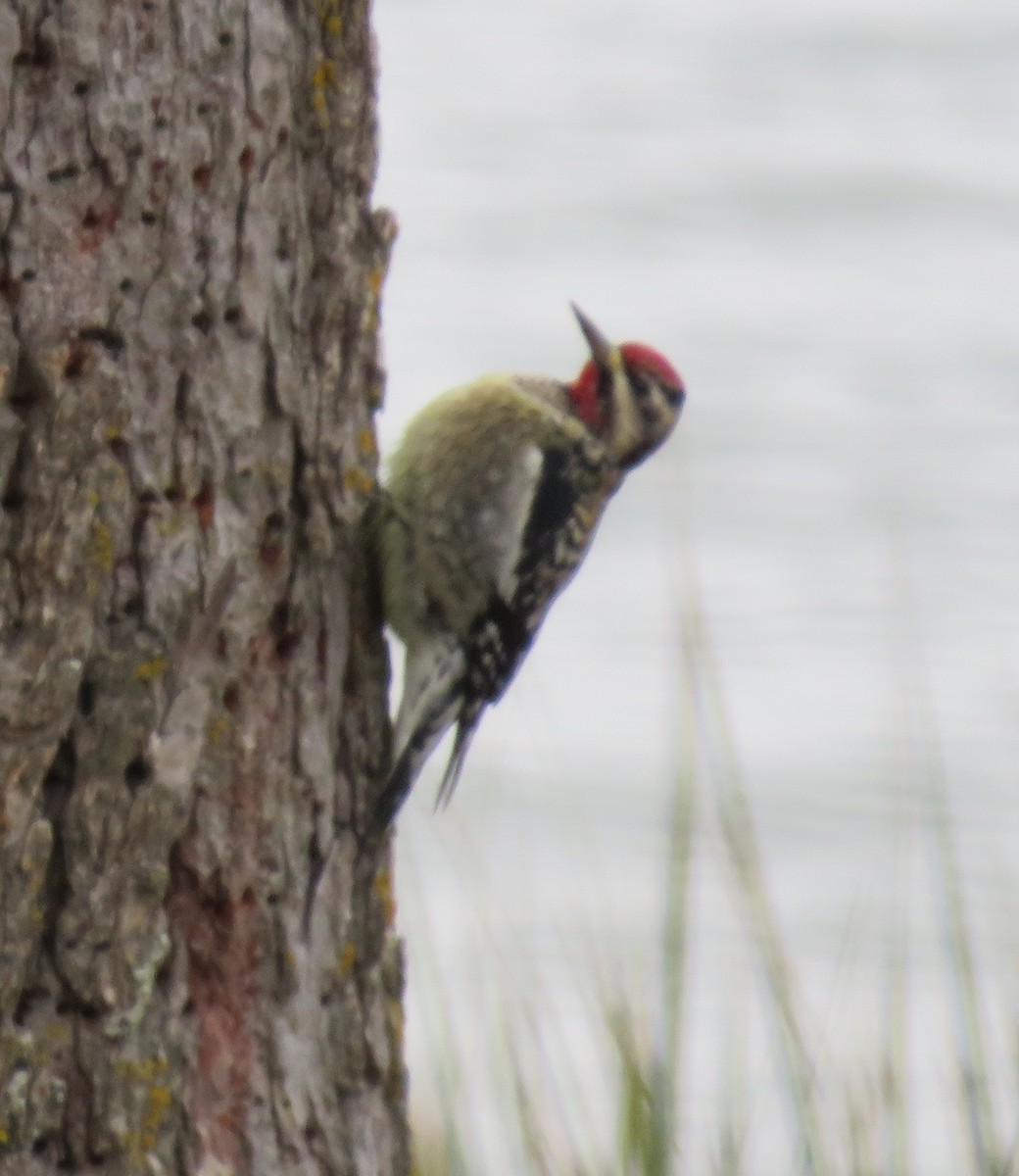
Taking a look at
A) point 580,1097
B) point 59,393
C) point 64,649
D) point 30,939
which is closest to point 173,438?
point 59,393

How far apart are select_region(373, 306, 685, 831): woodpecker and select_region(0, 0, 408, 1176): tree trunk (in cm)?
42

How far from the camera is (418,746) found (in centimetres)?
259

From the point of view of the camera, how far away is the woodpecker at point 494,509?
9.42 ft

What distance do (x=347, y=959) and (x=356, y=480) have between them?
630 mm

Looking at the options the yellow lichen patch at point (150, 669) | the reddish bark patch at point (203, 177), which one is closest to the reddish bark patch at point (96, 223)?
the reddish bark patch at point (203, 177)

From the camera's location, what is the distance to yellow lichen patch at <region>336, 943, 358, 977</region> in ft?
7.34

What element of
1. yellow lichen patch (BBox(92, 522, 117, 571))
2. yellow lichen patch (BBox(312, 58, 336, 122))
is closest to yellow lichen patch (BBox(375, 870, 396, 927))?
yellow lichen patch (BBox(92, 522, 117, 571))

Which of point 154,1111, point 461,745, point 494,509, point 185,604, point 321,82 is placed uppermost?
point 321,82

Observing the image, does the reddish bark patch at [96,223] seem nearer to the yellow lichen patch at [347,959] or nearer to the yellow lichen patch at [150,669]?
A: the yellow lichen patch at [150,669]

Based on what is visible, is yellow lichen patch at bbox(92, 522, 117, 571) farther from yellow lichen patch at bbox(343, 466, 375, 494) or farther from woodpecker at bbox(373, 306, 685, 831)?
woodpecker at bbox(373, 306, 685, 831)

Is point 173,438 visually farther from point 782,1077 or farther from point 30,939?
point 782,1077

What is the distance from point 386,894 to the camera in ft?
7.76

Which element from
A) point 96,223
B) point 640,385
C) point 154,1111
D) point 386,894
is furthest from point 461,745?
point 96,223

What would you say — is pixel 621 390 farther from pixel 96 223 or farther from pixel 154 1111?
pixel 154 1111
